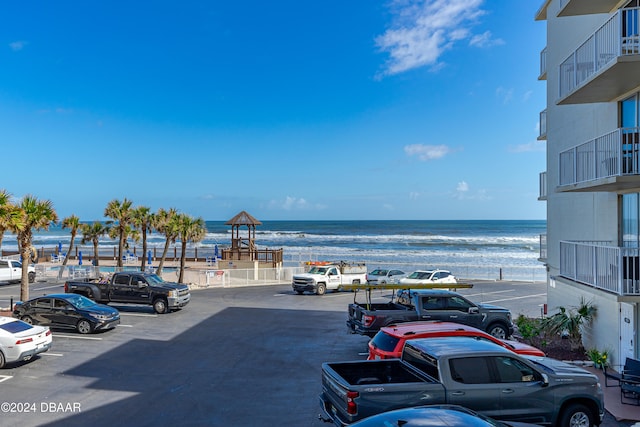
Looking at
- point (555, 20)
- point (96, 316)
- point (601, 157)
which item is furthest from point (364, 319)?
point (555, 20)

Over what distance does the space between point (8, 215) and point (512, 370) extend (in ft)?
65.5

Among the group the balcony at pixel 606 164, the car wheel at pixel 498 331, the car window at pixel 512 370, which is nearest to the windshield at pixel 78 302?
the car wheel at pixel 498 331

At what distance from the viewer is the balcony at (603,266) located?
36.0ft

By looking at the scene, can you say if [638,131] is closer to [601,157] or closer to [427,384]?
[601,157]

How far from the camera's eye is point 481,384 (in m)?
8.14

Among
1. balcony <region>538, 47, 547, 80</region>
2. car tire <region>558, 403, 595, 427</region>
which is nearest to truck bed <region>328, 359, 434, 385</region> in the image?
car tire <region>558, 403, 595, 427</region>

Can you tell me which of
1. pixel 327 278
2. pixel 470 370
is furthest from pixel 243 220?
pixel 470 370

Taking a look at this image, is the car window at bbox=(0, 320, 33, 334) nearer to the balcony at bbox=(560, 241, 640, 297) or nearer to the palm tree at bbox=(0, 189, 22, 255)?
the palm tree at bbox=(0, 189, 22, 255)

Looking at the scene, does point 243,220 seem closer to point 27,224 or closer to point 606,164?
point 27,224

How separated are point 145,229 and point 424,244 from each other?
5575cm

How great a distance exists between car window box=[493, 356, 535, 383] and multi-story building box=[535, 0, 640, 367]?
4.15 metres

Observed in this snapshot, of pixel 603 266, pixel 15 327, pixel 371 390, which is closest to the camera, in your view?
pixel 371 390

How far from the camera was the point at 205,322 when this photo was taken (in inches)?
766

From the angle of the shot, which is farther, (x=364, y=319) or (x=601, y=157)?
(x=364, y=319)
